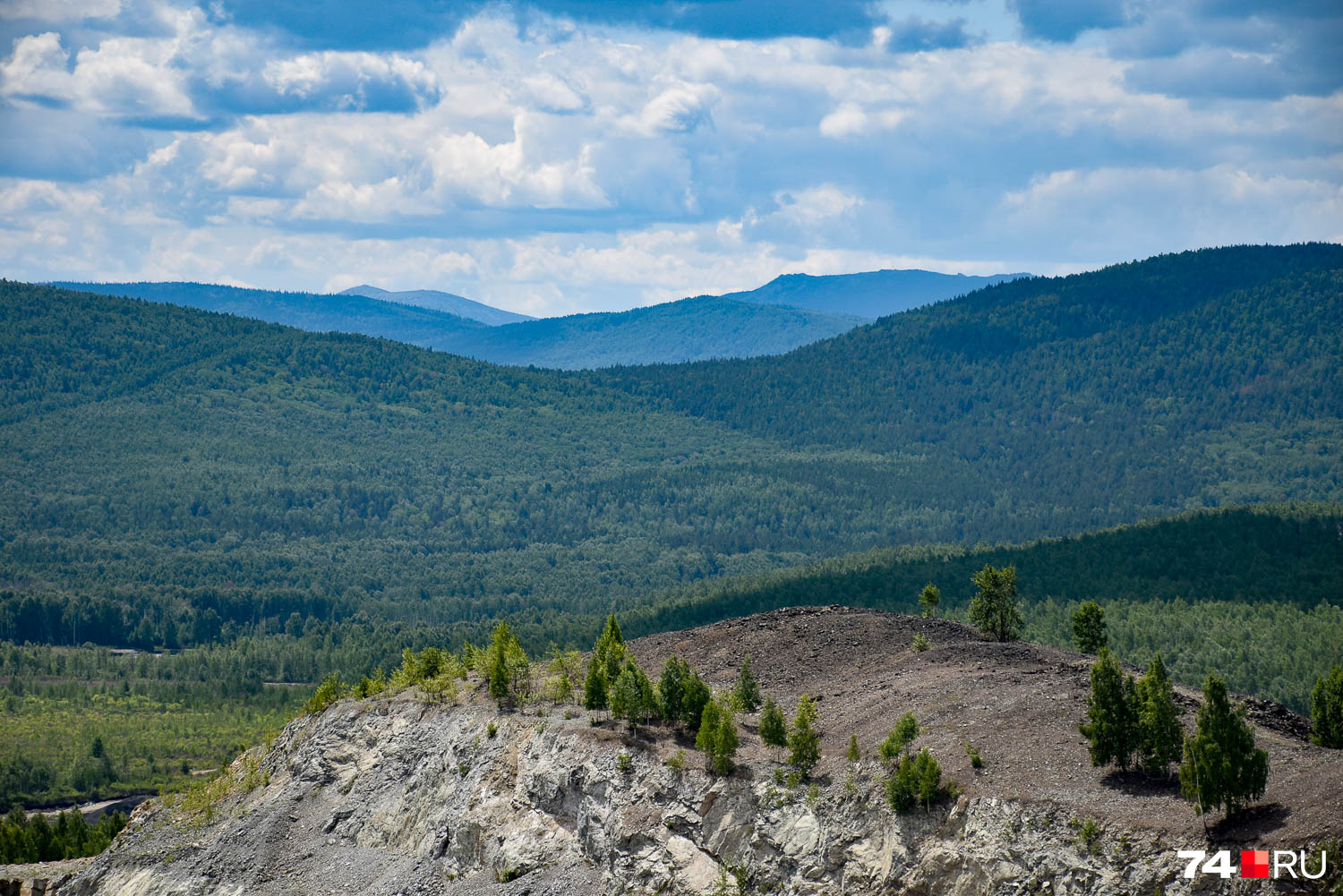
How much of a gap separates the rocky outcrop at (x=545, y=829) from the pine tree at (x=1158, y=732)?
506 centimetres

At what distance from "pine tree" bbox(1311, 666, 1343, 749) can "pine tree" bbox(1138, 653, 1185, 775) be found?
34.7ft

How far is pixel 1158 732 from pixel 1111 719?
1.69 metres

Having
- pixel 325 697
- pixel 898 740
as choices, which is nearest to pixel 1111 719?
pixel 898 740

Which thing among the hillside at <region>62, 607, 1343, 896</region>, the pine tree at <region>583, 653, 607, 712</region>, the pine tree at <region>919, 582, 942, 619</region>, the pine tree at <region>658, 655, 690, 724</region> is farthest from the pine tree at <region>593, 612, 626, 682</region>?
the pine tree at <region>919, 582, 942, 619</region>

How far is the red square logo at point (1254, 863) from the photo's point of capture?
39688 mm

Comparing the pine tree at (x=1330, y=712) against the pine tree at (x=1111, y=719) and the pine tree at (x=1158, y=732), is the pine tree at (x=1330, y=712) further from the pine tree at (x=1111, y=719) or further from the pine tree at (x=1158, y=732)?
the pine tree at (x=1111, y=719)

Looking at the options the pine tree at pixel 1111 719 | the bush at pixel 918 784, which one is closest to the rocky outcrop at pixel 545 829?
the bush at pixel 918 784

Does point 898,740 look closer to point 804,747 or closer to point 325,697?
point 804,747

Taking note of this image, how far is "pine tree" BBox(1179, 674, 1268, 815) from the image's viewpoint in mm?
42938

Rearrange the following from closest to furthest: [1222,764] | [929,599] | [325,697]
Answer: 1. [1222,764]
2. [325,697]
3. [929,599]

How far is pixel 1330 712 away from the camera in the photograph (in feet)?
182

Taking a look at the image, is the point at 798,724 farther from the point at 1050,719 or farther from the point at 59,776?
the point at 59,776

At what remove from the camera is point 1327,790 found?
42844 millimetres

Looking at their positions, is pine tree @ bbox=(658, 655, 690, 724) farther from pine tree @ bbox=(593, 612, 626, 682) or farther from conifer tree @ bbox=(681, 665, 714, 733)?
pine tree @ bbox=(593, 612, 626, 682)
